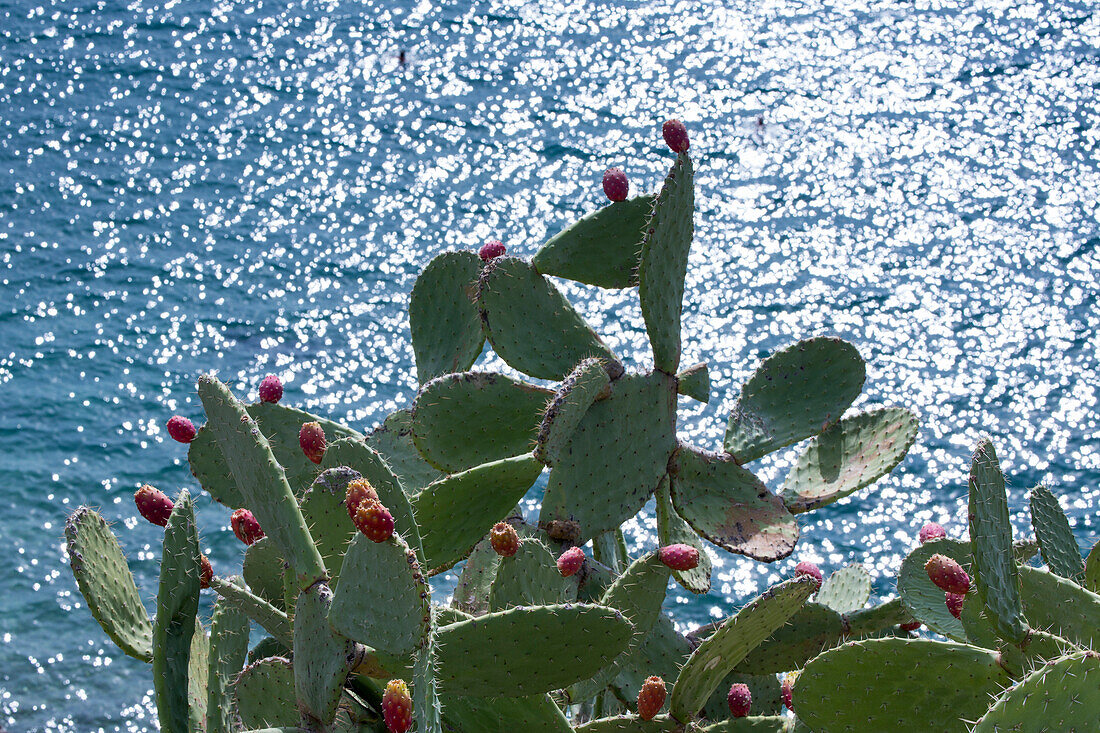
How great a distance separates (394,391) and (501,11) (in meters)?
2.73

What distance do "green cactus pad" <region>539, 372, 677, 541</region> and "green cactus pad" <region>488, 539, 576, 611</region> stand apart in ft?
0.73

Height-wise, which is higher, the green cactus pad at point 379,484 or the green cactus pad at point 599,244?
the green cactus pad at point 599,244

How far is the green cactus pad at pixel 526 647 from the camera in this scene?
1.02m

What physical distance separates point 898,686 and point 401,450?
0.86 m

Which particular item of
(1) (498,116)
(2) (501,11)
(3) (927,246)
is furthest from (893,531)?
(2) (501,11)

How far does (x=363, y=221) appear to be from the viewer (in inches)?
182

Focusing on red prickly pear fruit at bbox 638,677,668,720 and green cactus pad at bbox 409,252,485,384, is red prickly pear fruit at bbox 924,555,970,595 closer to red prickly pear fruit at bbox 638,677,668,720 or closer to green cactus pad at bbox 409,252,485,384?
red prickly pear fruit at bbox 638,677,668,720

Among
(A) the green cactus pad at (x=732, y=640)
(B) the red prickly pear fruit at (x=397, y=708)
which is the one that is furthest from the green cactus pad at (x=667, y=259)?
(B) the red prickly pear fruit at (x=397, y=708)

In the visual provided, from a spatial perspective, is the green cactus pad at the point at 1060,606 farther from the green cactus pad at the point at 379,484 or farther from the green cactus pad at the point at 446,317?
the green cactus pad at the point at 446,317

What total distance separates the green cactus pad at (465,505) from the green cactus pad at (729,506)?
11.2 inches

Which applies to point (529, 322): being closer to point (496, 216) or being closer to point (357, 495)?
point (357, 495)

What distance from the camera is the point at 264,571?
1458 millimetres

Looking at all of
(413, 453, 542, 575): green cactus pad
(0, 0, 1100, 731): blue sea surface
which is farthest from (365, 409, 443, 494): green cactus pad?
(0, 0, 1100, 731): blue sea surface

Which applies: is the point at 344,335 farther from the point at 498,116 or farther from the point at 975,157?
the point at 975,157
